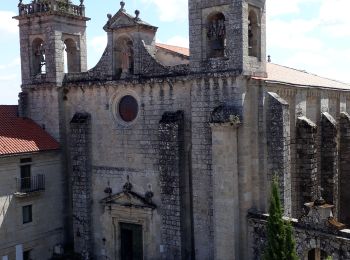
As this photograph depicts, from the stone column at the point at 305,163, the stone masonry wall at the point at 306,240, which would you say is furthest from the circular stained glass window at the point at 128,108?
the stone column at the point at 305,163

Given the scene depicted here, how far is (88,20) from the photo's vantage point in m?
29.6

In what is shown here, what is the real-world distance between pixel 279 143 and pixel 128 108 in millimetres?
8546

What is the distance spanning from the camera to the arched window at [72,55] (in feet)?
95.8

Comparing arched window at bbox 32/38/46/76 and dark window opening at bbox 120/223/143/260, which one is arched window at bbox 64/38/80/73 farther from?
dark window opening at bbox 120/223/143/260

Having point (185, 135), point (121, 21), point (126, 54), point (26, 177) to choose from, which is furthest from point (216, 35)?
point (26, 177)

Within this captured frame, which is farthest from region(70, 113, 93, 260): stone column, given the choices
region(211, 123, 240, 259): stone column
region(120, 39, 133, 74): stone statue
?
region(211, 123, 240, 259): stone column

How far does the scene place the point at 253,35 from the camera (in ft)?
75.8

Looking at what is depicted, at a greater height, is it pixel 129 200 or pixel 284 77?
pixel 284 77

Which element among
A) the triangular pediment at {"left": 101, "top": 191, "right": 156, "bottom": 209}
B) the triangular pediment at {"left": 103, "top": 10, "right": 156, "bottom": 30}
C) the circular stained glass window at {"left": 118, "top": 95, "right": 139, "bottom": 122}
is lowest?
the triangular pediment at {"left": 101, "top": 191, "right": 156, "bottom": 209}

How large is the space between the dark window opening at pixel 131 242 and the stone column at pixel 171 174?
94.5 inches

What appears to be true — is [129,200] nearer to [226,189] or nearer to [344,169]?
[226,189]

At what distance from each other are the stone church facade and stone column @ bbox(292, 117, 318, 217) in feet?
0.17

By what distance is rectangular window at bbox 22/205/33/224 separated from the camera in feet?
85.9

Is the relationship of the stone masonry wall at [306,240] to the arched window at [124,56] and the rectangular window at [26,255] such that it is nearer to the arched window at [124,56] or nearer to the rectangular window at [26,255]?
the arched window at [124,56]
